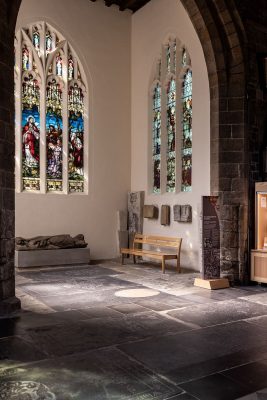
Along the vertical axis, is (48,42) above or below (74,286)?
above

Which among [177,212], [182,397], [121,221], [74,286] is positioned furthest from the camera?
[121,221]

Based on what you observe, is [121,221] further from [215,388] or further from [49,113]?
[215,388]

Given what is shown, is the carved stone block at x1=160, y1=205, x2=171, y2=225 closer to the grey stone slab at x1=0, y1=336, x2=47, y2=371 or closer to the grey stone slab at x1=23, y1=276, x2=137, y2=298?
the grey stone slab at x1=23, y1=276, x2=137, y2=298

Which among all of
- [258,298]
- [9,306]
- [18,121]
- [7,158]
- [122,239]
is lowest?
[258,298]

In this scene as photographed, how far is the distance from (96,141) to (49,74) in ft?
6.43

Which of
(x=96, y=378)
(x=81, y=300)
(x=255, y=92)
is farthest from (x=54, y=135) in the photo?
(x=96, y=378)

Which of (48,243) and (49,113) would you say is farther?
(49,113)

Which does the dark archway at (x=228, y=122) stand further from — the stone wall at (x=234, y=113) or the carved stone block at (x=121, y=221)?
the carved stone block at (x=121, y=221)

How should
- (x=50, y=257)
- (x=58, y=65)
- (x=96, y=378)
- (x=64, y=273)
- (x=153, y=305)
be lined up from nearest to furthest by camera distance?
(x=96, y=378) < (x=153, y=305) < (x=64, y=273) < (x=50, y=257) < (x=58, y=65)

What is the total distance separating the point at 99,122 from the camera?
34.8ft

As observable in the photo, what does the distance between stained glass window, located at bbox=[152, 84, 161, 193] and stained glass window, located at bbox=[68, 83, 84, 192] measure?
5.92ft

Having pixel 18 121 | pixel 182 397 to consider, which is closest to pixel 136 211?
pixel 18 121

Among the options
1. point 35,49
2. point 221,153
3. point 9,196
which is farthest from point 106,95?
point 9,196

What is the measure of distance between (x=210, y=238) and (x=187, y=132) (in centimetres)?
328
